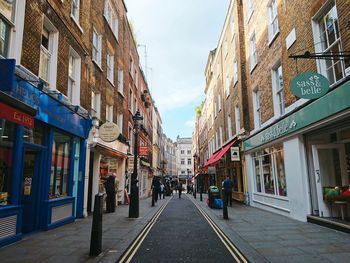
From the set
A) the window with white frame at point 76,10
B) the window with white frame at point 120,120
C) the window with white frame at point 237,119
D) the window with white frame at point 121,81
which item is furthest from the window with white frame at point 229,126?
the window with white frame at point 76,10

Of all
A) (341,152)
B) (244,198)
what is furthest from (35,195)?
(244,198)

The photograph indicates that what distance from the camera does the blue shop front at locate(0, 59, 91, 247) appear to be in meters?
6.05

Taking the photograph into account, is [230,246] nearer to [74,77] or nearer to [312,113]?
[312,113]

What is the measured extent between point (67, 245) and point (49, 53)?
6.16 metres

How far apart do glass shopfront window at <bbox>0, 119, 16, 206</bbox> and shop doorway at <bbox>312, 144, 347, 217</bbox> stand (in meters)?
9.05

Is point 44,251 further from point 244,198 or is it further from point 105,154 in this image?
point 244,198

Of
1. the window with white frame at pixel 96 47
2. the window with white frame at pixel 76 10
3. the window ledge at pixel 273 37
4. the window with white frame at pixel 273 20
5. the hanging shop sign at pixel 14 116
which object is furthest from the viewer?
the window with white frame at pixel 96 47

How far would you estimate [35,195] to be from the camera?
8672mm

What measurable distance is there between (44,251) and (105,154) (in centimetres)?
962

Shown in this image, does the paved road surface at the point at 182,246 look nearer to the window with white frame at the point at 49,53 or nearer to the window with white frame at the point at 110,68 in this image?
the window with white frame at the point at 49,53

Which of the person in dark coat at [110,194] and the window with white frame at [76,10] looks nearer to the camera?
the window with white frame at [76,10]

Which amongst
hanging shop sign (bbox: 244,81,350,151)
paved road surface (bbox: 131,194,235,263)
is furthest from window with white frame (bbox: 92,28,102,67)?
paved road surface (bbox: 131,194,235,263)

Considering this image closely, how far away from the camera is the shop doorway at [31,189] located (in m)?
8.48

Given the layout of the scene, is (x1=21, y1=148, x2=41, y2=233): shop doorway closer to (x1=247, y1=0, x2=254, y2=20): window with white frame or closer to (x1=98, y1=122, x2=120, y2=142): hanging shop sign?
(x1=98, y1=122, x2=120, y2=142): hanging shop sign
